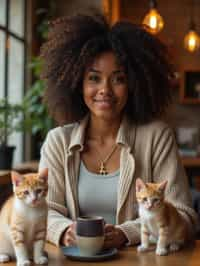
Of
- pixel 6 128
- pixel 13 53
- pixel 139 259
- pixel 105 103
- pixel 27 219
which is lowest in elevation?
pixel 139 259

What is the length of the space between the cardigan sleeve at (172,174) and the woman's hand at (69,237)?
1.06 feet

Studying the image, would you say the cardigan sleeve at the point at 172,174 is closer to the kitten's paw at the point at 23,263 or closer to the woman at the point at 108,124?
the woman at the point at 108,124

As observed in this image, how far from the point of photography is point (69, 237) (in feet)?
5.11

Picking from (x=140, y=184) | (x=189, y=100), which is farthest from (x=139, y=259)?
(x=189, y=100)

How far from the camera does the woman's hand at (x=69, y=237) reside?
155cm

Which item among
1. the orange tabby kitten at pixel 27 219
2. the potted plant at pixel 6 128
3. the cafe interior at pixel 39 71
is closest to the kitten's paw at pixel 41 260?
the orange tabby kitten at pixel 27 219

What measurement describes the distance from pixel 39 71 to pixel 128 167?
2.77m

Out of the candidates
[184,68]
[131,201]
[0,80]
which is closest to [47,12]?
[0,80]

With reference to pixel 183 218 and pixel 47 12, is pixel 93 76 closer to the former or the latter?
pixel 183 218

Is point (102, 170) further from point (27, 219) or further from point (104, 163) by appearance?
point (27, 219)

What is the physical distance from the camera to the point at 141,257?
139cm

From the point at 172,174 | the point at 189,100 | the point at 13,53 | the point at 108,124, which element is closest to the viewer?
the point at 172,174

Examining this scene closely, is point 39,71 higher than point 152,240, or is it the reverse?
point 39,71

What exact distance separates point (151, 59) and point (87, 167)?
16.6 inches
